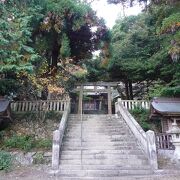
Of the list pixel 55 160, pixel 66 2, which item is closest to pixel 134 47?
pixel 66 2

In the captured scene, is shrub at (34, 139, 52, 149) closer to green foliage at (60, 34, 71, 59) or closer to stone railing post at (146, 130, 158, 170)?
stone railing post at (146, 130, 158, 170)

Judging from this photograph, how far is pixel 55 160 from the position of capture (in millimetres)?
10039

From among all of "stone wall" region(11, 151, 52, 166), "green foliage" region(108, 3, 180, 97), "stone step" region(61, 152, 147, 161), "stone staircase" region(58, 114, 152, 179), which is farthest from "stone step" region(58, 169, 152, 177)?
"green foliage" region(108, 3, 180, 97)

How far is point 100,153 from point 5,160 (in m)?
3.67

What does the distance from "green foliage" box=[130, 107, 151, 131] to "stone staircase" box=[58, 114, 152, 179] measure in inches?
45.8

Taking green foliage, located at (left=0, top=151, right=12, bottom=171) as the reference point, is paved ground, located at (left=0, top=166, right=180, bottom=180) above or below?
below

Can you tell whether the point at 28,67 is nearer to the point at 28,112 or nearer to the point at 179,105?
the point at 28,112

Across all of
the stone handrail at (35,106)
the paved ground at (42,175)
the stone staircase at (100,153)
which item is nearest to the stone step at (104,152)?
the stone staircase at (100,153)

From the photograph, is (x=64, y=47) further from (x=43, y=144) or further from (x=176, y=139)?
(x=176, y=139)

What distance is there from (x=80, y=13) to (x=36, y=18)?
2.74m

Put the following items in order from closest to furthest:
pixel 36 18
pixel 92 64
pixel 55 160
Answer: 1. pixel 55 160
2. pixel 36 18
3. pixel 92 64

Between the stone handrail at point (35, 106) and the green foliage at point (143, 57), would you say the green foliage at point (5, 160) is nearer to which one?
the stone handrail at point (35, 106)

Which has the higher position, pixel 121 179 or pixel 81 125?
pixel 81 125

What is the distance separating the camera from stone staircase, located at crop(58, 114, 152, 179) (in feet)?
31.5
